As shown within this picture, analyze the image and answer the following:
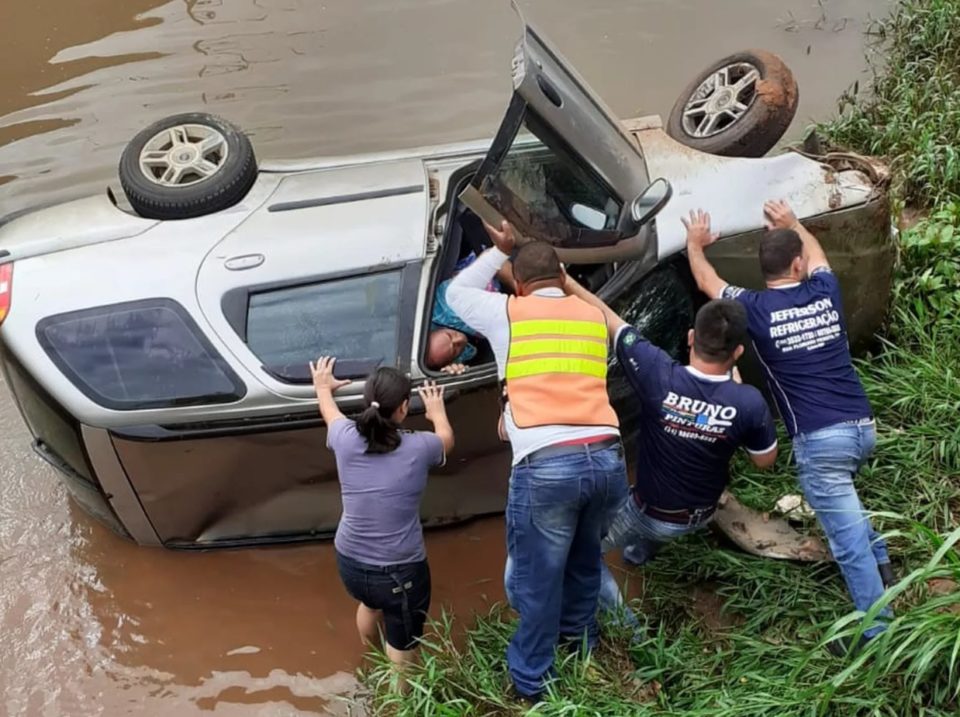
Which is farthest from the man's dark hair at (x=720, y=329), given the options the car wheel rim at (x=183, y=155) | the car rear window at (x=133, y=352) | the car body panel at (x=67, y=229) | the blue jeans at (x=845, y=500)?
the car body panel at (x=67, y=229)

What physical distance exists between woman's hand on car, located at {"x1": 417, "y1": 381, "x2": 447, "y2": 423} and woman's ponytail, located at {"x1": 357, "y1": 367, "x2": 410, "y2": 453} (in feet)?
1.00

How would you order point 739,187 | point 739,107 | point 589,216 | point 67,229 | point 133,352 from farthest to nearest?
point 739,107
point 739,187
point 67,229
point 589,216
point 133,352

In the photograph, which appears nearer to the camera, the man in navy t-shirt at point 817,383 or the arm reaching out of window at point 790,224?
the man in navy t-shirt at point 817,383

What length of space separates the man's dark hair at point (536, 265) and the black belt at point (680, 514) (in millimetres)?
1051

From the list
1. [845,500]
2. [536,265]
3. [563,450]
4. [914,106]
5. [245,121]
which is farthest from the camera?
[245,121]

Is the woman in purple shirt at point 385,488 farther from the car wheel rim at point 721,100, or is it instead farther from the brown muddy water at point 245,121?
the car wheel rim at point 721,100

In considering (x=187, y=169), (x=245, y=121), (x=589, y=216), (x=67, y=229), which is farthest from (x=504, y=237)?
(x=245, y=121)

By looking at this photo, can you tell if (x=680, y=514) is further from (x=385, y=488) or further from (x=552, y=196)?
(x=552, y=196)

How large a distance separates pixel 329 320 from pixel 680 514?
1.66 meters


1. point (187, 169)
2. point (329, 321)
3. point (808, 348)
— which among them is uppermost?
point (187, 169)

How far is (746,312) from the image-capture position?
3629mm

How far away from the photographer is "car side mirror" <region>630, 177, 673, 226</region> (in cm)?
377

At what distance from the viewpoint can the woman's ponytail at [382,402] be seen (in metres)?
3.34

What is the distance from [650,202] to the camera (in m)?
3.81
